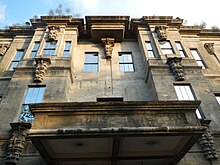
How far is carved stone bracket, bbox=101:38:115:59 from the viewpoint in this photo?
15808mm

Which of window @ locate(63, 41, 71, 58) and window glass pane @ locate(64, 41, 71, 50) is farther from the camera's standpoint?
window glass pane @ locate(64, 41, 71, 50)

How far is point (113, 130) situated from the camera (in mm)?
6918

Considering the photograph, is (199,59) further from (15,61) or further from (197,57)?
(15,61)

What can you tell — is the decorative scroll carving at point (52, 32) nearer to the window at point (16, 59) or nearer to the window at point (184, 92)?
the window at point (16, 59)

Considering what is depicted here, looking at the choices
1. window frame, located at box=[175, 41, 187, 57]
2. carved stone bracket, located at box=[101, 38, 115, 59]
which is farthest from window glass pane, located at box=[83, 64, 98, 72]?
window frame, located at box=[175, 41, 187, 57]

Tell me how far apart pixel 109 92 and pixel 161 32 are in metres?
6.71

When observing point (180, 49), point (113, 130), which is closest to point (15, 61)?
point (113, 130)

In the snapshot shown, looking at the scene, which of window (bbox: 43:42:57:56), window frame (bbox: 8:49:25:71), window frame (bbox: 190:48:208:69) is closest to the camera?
window (bbox: 43:42:57:56)

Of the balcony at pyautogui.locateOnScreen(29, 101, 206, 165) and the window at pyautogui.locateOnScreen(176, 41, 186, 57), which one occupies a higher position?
the window at pyautogui.locateOnScreen(176, 41, 186, 57)

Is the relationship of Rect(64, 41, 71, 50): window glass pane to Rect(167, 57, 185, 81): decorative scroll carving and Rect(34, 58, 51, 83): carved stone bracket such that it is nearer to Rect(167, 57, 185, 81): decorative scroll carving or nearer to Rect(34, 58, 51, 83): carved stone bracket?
Rect(34, 58, 51, 83): carved stone bracket

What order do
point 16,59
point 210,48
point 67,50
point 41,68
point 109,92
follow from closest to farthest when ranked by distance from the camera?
point 41,68, point 109,92, point 67,50, point 16,59, point 210,48

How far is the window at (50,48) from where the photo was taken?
588 inches

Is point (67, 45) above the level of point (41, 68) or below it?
above

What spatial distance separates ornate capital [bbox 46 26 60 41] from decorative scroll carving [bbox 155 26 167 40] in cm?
787
